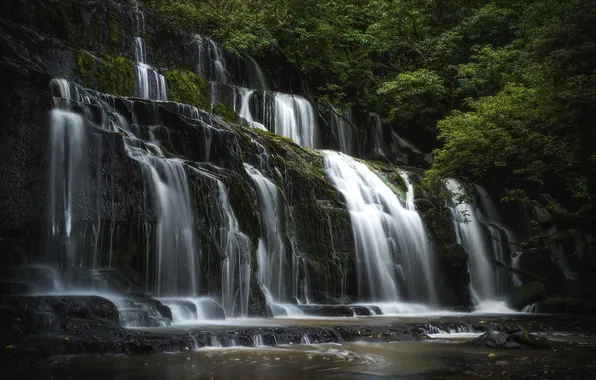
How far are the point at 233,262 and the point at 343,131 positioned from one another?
13618 millimetres

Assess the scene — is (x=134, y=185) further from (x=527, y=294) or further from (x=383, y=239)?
(x=527, y=294)

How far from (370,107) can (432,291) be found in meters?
12.5

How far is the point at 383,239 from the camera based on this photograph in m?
17.1

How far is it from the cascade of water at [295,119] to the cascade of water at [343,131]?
1.30 metres

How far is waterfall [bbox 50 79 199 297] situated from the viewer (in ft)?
35.8

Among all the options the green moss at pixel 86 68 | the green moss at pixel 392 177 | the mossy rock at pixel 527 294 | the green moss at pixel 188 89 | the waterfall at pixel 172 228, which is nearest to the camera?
the waterfall at pixel 172 228

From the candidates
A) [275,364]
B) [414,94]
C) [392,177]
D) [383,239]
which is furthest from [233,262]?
[414,94]

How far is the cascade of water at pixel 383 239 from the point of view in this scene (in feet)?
54.1

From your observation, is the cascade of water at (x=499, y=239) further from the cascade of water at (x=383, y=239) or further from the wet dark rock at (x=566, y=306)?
the cascade of water at (x=383, y=239)

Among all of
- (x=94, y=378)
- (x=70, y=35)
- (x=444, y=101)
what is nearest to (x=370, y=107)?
(x=444, y=101)

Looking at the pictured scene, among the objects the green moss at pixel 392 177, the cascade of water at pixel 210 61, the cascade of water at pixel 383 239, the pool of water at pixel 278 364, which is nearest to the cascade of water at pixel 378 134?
the green moss at pixel 392 177

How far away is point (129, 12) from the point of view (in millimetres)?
21688

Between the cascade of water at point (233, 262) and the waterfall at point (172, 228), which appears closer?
the waterfall at point (172, 228)

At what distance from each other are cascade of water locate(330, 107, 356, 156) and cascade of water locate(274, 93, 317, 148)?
130 cm
